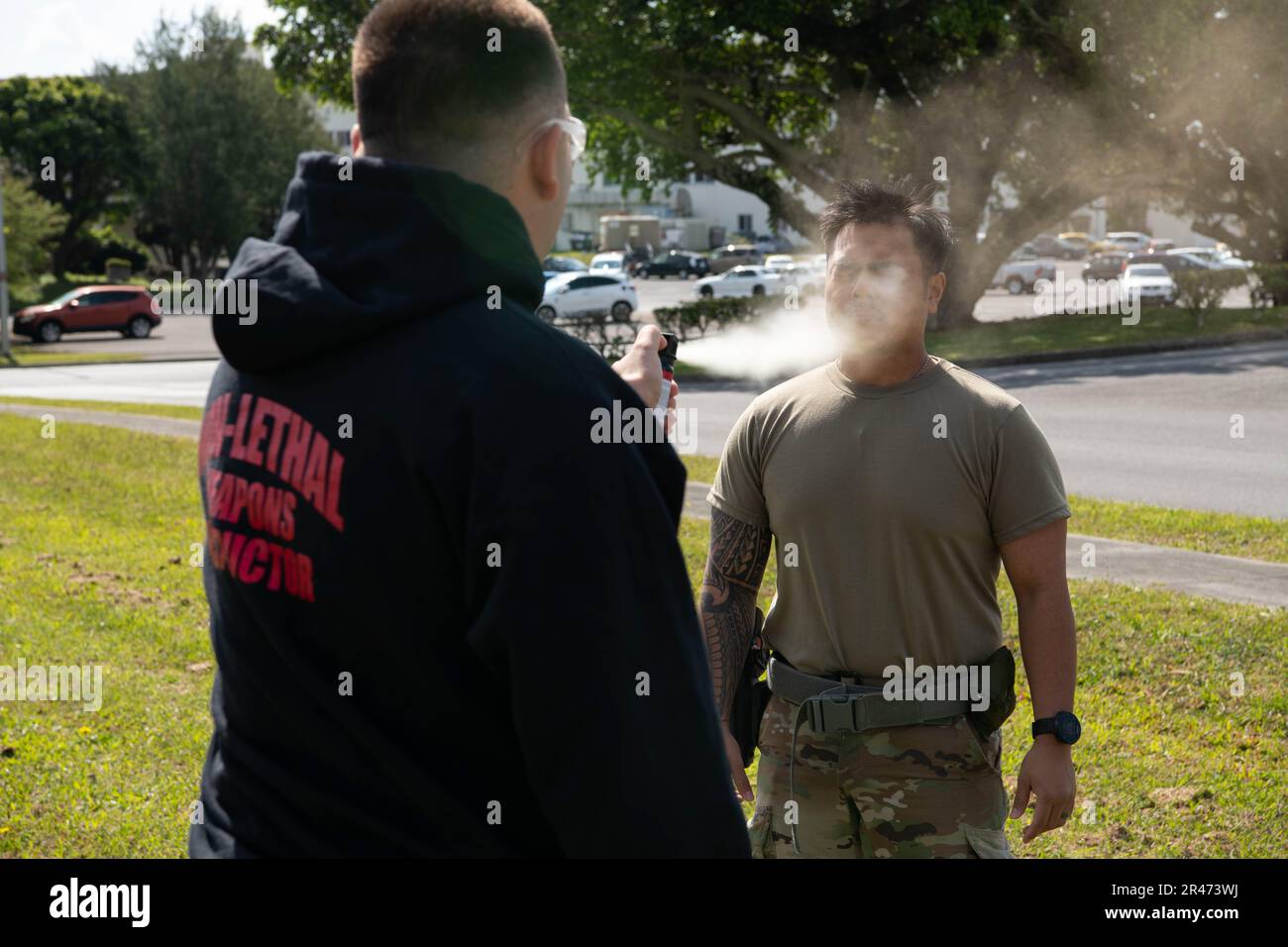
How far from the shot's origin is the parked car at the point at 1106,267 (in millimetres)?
57969

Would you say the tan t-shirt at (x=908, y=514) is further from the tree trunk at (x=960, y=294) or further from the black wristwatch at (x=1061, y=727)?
the tree trunk at (x=960, y=294)

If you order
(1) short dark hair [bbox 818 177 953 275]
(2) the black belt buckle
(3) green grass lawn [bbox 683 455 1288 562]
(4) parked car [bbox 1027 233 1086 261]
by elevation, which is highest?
(4) parked car [bbox 1027 233 1086 261]

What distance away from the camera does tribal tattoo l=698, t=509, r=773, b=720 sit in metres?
3.51

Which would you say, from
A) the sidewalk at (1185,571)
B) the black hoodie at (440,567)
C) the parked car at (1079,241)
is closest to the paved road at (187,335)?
the parked car at (1079,241)

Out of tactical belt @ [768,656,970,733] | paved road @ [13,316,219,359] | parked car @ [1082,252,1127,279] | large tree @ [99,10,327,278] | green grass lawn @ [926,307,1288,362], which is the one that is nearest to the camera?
tactical belt @ [768,656,970,733]

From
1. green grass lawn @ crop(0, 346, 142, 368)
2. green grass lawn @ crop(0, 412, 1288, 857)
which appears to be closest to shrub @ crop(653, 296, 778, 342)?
green grass lawn @ crop(0, 346, 142, 368)

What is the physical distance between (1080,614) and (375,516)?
21.2ft

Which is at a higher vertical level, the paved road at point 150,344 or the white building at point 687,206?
the white building at point 687,206

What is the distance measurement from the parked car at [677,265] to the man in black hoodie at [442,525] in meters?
70.0

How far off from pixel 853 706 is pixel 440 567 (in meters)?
1.79

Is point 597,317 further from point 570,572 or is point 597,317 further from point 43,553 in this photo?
point 570,572

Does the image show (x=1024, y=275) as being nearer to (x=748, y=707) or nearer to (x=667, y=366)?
(x=748, y=707)

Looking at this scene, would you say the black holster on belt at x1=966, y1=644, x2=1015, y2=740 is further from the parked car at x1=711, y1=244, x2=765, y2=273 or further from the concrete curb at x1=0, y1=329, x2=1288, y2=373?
the parked car at x1=711, y1=244, x2=765, y2=273
